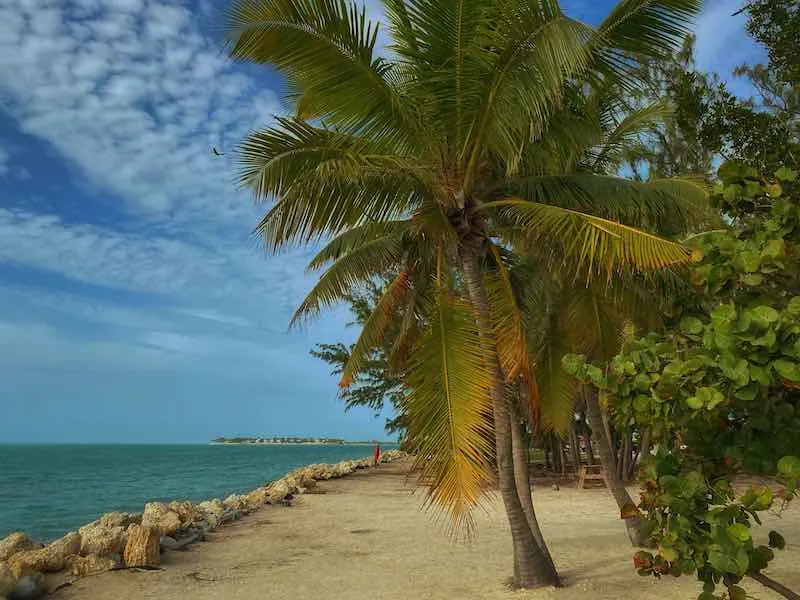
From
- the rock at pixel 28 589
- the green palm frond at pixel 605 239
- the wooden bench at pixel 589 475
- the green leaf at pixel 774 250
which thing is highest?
the green palm frond at pixel 605 239

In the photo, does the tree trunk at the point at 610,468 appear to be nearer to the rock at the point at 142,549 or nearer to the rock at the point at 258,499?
the rock at the point at 142,549

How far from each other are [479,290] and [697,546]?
455cm

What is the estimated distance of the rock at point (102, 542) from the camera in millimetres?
9148

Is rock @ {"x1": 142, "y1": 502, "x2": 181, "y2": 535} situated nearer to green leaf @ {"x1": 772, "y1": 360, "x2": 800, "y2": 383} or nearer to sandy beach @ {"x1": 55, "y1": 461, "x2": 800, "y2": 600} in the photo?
sandy beach @ {"x1": 55, "y1": 461, "x2": 800, "y2": 600}

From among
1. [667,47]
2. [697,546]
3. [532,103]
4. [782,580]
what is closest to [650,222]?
[667,47]

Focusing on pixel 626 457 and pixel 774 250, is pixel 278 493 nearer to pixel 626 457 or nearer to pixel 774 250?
pixel 626 457

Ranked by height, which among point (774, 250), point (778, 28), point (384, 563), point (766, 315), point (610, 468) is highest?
point (778, 28)

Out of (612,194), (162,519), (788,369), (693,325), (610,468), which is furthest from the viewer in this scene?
(162,519)

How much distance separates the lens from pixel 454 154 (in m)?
6.95

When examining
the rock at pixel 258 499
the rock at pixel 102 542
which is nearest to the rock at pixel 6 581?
the rock at pixel 102 542

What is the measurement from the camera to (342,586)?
800 cm

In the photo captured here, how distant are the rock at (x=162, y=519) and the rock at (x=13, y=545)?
1.86 meters

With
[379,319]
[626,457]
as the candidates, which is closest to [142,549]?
[379,319]

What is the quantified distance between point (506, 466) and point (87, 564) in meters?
5.93
